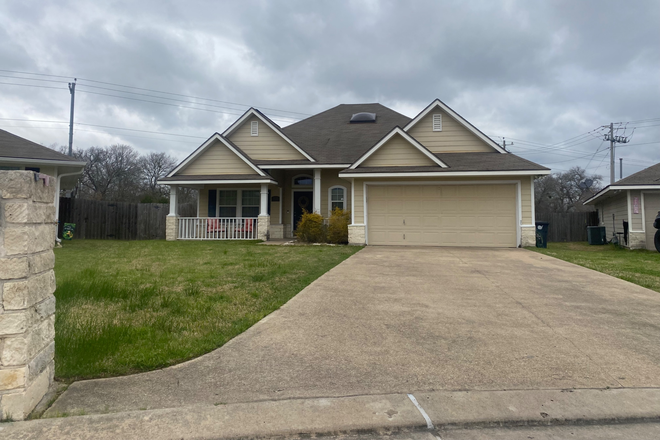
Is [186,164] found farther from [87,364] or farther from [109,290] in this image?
[87,364]

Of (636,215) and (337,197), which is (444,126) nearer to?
(337,197)

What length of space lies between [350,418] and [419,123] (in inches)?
567

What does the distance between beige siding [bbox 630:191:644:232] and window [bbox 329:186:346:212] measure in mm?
10473

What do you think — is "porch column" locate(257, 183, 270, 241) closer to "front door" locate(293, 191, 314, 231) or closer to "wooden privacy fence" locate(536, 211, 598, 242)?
"front door" locate(293, 191, 314, 231)

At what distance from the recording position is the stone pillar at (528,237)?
12617 millimetres

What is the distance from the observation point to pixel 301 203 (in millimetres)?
16734

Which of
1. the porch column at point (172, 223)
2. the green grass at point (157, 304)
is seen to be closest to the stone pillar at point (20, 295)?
the green grass at point (157, 304)

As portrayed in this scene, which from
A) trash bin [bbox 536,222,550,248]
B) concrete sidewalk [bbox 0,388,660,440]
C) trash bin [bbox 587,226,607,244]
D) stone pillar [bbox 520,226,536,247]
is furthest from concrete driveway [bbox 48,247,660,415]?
trash bin [bbox 587,226,607,244]

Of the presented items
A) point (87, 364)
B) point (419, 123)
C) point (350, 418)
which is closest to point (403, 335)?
point (350, 418)

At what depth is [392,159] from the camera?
1338 cm

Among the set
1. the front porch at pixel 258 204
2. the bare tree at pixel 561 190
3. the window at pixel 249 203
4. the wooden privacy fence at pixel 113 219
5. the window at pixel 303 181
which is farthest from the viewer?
the bare tree at pixel 561 190

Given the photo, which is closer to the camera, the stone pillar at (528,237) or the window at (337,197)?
the stone pillar at (528,237)

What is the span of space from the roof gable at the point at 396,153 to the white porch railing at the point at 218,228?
522cm

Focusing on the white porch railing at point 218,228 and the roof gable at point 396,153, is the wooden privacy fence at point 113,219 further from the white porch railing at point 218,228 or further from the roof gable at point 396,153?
the roof gable at point 396,153
